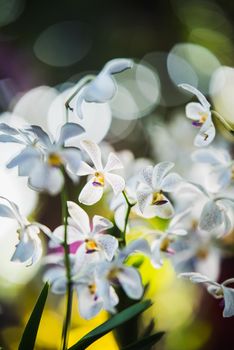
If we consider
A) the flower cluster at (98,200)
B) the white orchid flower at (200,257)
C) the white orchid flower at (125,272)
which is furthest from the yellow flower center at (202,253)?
the white orchid flower at (125,272)

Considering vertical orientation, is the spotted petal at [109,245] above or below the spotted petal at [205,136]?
below

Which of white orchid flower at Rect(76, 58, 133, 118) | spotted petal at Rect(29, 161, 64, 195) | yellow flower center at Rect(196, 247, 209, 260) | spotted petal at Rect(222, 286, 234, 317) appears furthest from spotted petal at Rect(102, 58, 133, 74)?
yellow flower center at Rect(196, 247, 209, 260)

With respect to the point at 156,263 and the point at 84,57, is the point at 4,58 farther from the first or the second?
the point at 156,263

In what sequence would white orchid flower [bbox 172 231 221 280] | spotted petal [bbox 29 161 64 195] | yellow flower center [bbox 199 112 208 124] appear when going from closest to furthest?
spotted petal [bbox 29 161 64 195]
yellow flower center [bbox 199 112 208 124]
white orchid flower [bbox 172 231 221 280]

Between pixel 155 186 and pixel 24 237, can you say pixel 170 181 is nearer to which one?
pixel 155 186

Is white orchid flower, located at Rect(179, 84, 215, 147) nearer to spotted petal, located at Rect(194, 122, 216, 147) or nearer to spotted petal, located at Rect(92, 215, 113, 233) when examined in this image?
spotted petal, located at Rect(194, 122, 216, 147)

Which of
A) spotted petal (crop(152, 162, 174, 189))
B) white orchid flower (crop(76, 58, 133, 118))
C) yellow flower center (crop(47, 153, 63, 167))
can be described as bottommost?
spotted petal (crop(152, 162, 174, 189))

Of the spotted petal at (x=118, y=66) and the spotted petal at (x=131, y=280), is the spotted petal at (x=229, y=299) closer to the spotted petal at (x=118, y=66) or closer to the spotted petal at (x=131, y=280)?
the spotted petal at (x=131, y=280)
